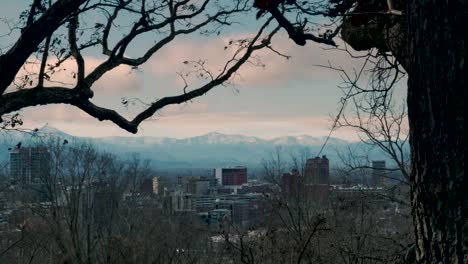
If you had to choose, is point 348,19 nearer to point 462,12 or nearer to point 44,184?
point 462,12

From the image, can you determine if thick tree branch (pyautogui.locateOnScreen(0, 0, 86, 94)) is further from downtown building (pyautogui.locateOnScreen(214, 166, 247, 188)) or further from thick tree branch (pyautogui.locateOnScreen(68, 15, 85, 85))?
downtown building (pyautogui.locateOnScreen(214, 166, 247, 188))

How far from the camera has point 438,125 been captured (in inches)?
79.5

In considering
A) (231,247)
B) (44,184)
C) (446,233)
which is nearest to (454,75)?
(446,233)

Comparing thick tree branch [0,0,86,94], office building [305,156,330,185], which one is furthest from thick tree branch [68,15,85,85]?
office building [305,156,330,185]

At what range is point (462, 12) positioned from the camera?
1992 mm

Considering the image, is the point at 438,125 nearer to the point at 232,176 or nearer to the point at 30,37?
the point at 30,37

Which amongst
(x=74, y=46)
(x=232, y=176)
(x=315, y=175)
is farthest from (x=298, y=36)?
(x=232, y=176)

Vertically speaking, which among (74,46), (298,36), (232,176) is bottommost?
(232,176)

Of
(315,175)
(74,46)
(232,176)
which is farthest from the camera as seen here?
(232,176)

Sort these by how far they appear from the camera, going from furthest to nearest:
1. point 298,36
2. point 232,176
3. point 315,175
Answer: point 232,176 → point 315,175 → point 298,36

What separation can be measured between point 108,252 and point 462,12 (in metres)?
17.6

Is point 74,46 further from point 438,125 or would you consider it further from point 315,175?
→ point 315,175

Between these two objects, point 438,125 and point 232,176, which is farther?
point 232,176

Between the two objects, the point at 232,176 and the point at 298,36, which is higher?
the point at 298,36
